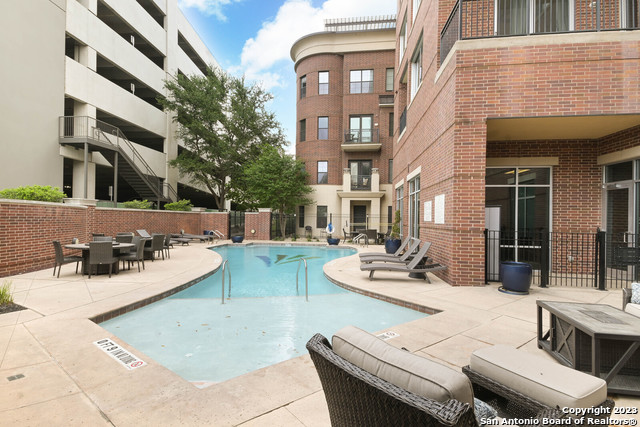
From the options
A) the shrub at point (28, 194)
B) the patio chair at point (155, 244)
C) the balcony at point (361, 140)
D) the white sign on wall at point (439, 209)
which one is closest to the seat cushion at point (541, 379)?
the white sign on wall at point (439, 209)

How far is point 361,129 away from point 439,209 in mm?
17087

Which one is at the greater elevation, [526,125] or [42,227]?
[526,125]

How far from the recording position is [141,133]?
78.0 feet

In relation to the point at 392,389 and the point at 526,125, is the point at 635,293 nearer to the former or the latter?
the point at 392,389

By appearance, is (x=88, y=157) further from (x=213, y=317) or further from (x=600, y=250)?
(x=600, y=250)

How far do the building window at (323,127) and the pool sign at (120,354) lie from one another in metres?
22.8

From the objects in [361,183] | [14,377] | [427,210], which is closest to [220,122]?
[361,183]

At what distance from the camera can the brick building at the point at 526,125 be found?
679 centimetres

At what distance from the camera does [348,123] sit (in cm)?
2430

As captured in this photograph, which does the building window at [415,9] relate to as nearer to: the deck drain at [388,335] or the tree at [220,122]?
the deck drain at [388,335]

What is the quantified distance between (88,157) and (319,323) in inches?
690

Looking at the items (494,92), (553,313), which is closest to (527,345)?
(553,313)

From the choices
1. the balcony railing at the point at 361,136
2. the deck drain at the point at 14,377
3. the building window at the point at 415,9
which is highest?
the building window at the point at 415,9

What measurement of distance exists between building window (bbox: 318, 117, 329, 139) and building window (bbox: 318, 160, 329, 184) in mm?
2101
